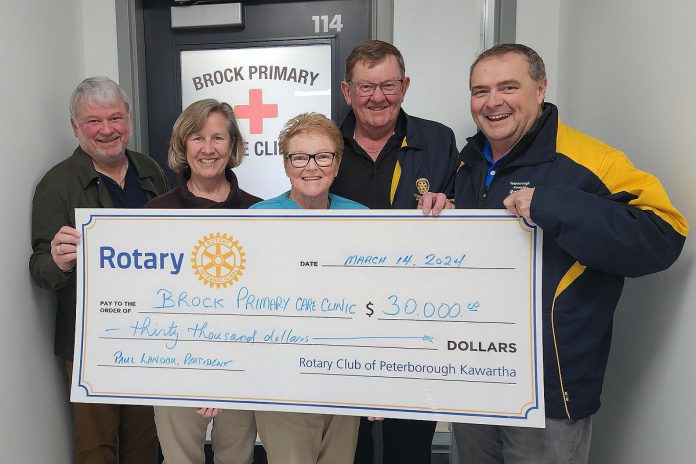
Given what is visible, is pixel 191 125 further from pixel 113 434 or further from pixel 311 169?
pixel 113 434

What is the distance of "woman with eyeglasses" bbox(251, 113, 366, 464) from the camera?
1.22m

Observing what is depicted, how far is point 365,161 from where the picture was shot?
148cm

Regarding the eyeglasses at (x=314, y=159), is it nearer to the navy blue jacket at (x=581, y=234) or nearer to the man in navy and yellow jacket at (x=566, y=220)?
the man in navy and yellow jacket at (x=566, y=220)

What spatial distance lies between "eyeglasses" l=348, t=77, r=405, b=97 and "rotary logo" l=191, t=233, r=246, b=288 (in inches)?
23.1

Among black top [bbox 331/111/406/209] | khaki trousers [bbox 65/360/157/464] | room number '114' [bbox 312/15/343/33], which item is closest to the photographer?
black top [bbox 331/111/406/209]

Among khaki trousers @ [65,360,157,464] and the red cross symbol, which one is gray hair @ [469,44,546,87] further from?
khaki trousers @ [65,360,157,464]

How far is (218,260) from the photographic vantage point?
46.9 inches

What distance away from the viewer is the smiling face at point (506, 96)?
1.11 metres

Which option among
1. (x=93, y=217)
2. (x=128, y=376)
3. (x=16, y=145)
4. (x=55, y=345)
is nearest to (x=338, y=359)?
(x=128, y=376)

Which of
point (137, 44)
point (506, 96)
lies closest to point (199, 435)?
point (506, 96)

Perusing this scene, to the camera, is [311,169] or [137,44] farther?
[137,44]

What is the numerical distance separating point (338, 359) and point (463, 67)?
4.08 feet

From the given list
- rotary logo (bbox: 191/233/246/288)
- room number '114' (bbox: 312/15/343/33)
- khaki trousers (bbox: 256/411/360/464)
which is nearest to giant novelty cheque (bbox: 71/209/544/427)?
rotary logo (bbox: 191/233/246/288)

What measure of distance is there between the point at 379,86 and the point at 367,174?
257 mm
